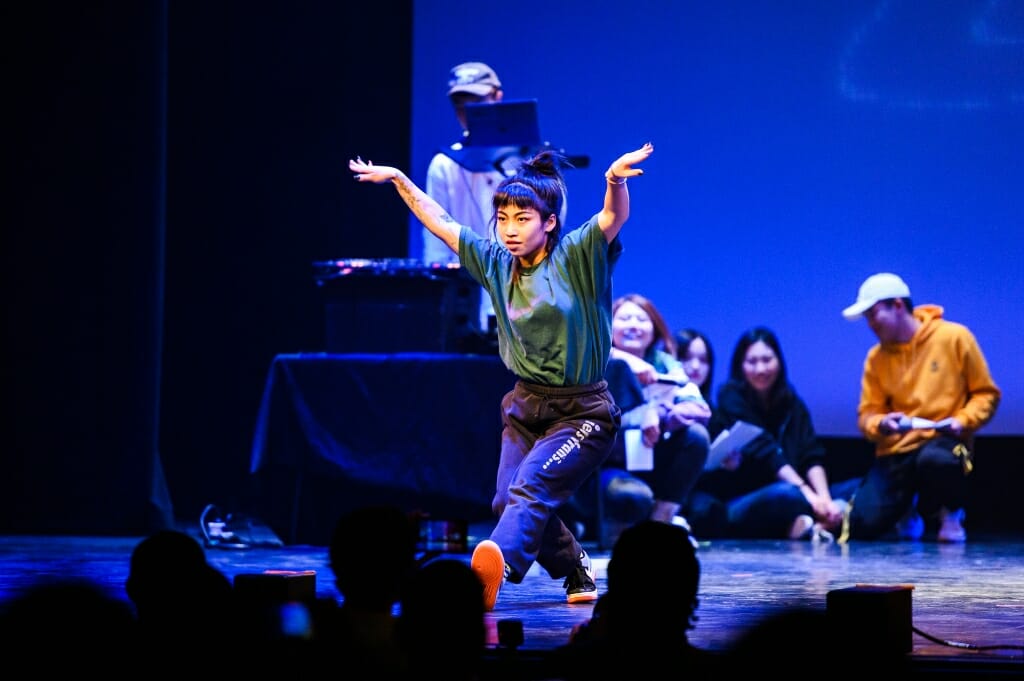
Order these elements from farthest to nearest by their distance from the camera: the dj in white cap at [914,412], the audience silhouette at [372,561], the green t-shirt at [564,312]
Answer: the dj in white cap at [914,412] → the green t-shirt at [564,312] → the audience silhouette at [372,561]

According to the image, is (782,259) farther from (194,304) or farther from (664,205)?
(194,304)

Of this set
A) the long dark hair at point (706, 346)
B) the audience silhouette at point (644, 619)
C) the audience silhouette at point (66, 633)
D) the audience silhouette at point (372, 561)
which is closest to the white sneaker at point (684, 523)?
the long dark hair at point (706, 346)

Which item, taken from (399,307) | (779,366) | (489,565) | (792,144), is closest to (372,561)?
(489,565)

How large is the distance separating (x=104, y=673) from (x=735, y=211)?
7.35m

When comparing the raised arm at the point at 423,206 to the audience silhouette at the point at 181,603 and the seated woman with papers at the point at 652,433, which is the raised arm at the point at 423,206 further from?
the audience silhouette at the point at 181,603

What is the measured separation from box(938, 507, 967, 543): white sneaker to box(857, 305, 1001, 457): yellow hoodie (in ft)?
1.38

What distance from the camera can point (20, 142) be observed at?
25.0 feet

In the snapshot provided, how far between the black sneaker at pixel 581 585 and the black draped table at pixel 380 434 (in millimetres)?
1768

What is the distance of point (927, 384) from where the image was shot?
27.0ft

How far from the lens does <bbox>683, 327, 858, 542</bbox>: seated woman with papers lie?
8148mm

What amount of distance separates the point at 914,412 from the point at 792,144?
5.86 ft

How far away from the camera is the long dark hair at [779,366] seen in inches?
329

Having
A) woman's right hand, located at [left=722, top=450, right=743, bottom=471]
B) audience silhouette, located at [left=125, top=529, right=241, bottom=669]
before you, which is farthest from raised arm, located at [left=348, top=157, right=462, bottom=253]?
woman's right hand, located at [left=722, top=450, right=743, bottom=471]

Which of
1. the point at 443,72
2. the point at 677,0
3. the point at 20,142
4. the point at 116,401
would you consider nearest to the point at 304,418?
the point at 116,401
